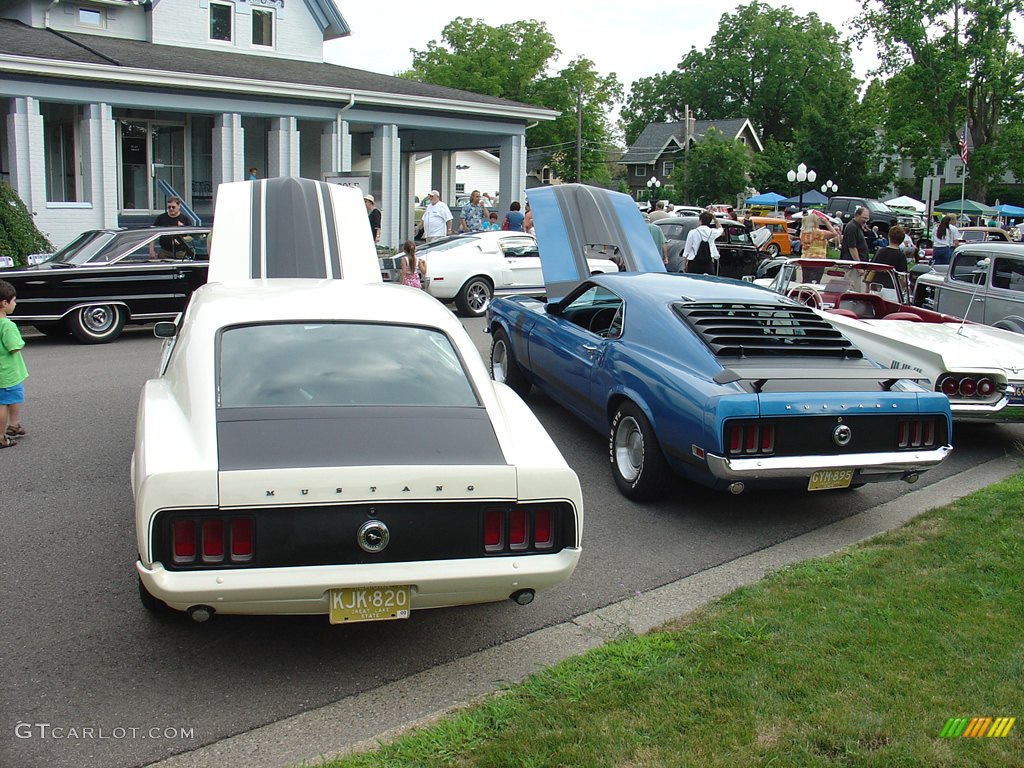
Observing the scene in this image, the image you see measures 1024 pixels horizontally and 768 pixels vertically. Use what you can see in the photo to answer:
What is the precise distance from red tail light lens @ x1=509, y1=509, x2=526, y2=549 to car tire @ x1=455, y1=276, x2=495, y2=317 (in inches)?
489

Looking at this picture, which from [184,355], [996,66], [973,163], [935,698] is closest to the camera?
[935,698]

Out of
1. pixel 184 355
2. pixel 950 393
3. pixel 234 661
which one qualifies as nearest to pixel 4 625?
pixel 234 661

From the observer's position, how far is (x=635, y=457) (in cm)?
662

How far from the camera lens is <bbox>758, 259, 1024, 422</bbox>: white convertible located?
7863 millimetres

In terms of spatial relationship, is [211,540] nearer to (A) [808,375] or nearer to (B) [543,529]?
(B) [543,529]

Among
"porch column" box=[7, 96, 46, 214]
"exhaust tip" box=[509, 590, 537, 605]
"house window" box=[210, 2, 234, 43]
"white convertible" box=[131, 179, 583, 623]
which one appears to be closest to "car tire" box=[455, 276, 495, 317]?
"porch column" box=[7, 96, 46, 214]

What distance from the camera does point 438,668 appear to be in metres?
4.19

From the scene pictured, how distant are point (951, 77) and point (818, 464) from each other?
52.6 meters

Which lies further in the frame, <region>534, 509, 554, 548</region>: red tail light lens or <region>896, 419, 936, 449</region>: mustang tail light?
<region>896, 419, 936, 449</region>: mustang tail light

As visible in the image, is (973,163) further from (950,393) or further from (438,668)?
(438,668)

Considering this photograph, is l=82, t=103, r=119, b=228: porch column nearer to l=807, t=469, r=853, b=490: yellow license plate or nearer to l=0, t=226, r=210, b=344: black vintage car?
l=0, t=226, r=210, b=344: black vintage car

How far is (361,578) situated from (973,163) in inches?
2261

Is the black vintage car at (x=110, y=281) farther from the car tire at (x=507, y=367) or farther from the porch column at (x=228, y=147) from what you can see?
the porch column at (x=228, y=147)

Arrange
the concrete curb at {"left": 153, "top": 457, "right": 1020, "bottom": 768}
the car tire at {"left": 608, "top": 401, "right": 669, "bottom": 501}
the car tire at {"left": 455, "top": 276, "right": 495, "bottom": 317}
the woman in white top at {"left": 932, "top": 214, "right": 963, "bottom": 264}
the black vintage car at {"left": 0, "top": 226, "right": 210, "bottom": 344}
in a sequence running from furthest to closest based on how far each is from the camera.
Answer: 1. the woman in white top at {"left": 932, "top": 214, "right": 963, "bottom": 264}
2. the car tire at {"left": 455, "top": 276, "right": 495, "bottom": 317}
3. the black vintage car at {"left": 0, "top": 226, "right": 210, "bottom": 344}
4. the car tire at {"left": 608, "top": 401, "right": 669, "bottom": 501}
5. the concrete curb at {"left": 153, "top": 457, "right": 1020, "bottom": 768}
